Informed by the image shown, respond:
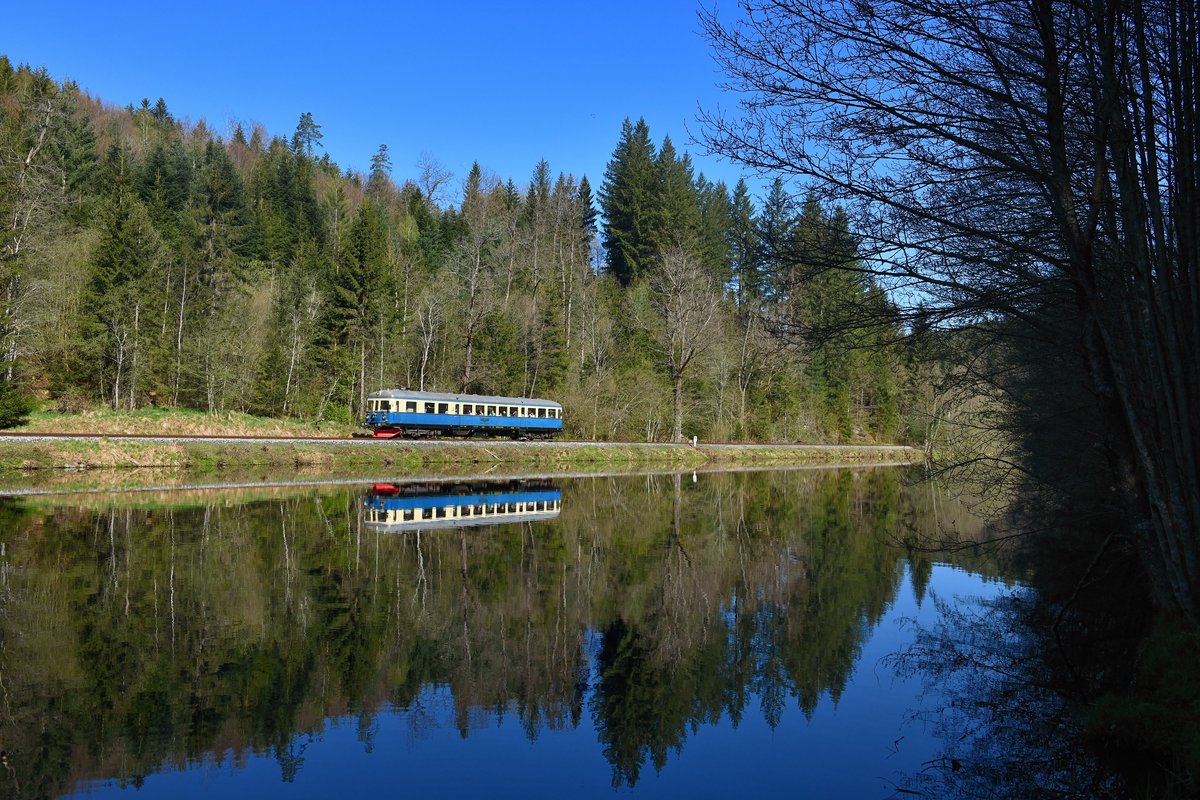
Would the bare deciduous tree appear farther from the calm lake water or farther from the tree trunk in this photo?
the calm lake water

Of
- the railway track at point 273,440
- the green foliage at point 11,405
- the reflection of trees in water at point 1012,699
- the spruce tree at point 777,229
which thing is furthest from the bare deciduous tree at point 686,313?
the spruce tree at point 777,229

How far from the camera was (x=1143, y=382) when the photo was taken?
6648 mm

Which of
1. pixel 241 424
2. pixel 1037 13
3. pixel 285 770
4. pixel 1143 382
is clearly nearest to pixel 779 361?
pixel 1143 382

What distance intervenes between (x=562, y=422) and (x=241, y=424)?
1504 centimetres

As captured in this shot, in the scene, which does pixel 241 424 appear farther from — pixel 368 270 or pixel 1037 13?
pixel 1037 13

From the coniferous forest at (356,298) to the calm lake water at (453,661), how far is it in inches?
731

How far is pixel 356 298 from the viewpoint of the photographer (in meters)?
42.3

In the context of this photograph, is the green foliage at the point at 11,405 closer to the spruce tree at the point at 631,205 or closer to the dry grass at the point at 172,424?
the dry grass at the point at 172,424

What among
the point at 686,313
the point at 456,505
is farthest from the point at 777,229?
the point at 686,313

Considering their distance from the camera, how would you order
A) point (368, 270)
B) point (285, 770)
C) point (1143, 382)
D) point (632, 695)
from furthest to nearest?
point (368, 270)
point (632, 695)
point (1143, 382)
point (285, 770)

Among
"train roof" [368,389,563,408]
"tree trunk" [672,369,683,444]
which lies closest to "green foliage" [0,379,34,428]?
"train roof" [368,389,563,408]

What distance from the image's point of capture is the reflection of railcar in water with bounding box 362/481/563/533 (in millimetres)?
18547

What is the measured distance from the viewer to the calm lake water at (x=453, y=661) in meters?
6.21

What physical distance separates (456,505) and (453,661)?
13519 mm
